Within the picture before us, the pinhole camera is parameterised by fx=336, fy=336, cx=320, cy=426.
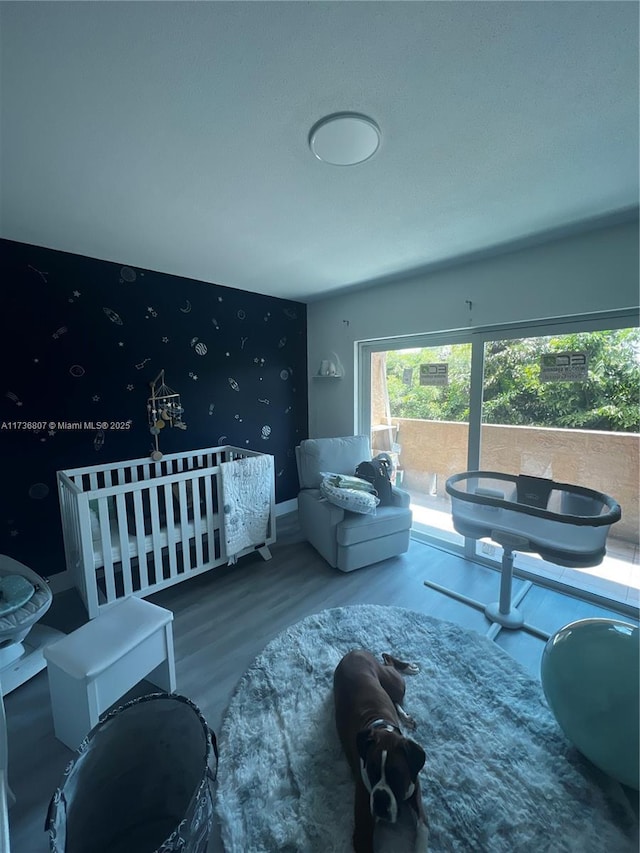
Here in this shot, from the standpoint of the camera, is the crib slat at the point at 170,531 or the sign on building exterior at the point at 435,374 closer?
the crib slat at the point at 170,531

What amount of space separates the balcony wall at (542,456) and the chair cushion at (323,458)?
595mm

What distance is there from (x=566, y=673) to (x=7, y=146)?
2.89 m

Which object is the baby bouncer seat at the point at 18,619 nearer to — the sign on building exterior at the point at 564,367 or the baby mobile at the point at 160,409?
the baby mobile at the point at 160,409

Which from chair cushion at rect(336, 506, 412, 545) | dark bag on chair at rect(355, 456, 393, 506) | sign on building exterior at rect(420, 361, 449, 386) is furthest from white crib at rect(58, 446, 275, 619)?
sign on building exterior at rect(420, 361, 449, 386)

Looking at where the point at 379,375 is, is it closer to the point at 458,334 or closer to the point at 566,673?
the point at 458,334

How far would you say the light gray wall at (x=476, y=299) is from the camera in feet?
6.62

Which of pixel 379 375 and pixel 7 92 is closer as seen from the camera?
pixel 7 92

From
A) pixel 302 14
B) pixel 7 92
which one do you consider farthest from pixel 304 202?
pixel 7 92

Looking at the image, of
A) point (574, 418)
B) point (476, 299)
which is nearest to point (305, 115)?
point (476, 299)

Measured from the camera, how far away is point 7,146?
1.27 meters

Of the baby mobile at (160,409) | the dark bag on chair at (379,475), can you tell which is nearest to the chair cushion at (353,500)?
the dark bag on chair at (379,475)

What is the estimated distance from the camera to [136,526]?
2119 millimetres

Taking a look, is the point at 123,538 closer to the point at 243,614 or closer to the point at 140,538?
the point at 140,538

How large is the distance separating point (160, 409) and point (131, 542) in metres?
1.08
